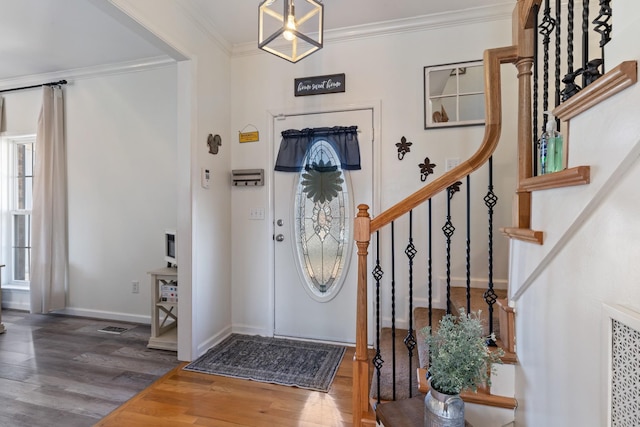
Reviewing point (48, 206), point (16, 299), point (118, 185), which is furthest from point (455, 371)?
point (16, 299)

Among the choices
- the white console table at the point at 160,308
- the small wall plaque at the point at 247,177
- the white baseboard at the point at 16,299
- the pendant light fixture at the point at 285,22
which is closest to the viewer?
the pendant light fixture at the point at 285,22

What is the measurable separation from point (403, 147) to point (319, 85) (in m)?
0.93

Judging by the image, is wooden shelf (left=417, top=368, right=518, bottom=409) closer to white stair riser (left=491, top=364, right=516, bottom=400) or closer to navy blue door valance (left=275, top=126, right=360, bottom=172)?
white stair riser (left=491, top=364, right=516, bottom=400)

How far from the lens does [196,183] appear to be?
2.51m

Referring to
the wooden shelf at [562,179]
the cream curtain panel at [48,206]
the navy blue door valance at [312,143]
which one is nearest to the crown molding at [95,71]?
the cream curtain panel at [48,206]

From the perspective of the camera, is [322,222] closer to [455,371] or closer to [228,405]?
[228,405]

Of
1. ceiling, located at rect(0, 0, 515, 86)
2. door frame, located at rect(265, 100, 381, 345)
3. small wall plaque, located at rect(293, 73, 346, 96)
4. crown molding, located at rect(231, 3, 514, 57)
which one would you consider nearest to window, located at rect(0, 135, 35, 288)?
ceiling, located at rect(0, 0, 515, 86)

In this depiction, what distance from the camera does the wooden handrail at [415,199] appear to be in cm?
152

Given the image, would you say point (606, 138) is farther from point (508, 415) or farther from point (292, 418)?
point (292, 418)

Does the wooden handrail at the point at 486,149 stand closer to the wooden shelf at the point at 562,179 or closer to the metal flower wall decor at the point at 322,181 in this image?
the wooden shelf at the point at 562,179

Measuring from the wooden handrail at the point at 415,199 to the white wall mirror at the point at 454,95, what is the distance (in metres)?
0.98

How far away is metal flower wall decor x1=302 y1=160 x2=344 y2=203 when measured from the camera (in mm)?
2771

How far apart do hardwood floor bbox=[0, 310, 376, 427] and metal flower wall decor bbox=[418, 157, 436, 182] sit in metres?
1.59

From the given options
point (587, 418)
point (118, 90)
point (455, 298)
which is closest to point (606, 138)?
point (587, 418)
